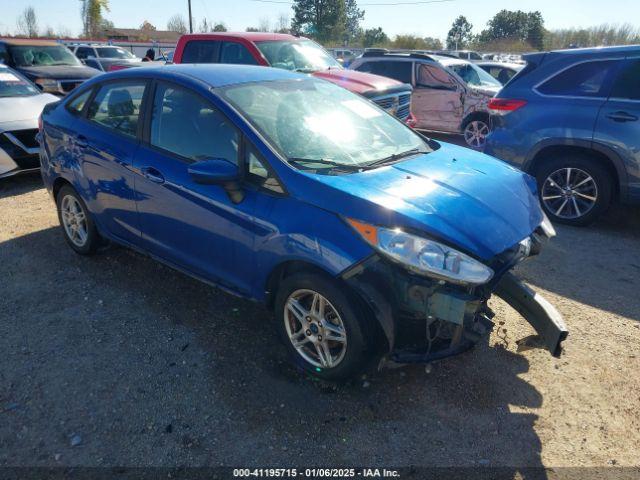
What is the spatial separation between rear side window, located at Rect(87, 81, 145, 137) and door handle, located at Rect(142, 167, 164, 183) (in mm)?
371

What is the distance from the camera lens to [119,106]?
152 inches

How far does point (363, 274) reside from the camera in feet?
8.39

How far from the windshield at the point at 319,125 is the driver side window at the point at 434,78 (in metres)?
Result: 6.66

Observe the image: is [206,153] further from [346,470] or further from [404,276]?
[346,470]

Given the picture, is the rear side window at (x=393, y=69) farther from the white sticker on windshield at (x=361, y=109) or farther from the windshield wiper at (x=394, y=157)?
the windshield wiper at (x=394, y=157)

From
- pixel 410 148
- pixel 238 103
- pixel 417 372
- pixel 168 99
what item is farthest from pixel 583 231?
pixel 168 99

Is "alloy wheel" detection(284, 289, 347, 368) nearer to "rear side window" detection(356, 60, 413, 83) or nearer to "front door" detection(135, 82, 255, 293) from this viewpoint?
"front door" detection(135, 82, 255, 293)

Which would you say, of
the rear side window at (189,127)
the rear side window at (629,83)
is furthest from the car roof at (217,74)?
the rear side window at (629,83)

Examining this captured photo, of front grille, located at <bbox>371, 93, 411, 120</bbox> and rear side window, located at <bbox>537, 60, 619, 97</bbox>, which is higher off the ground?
rear side window, located at <bbox>537, 60, 619, 97</bbox>

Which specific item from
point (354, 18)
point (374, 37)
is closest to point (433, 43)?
point (374, 37)

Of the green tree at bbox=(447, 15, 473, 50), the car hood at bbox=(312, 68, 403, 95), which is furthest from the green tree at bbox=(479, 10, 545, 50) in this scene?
the car hood at bbox=(312, 68, 403, 95)

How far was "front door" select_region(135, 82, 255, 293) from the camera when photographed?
9.89ft

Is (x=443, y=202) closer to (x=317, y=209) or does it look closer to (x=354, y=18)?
(x=317, y=209)

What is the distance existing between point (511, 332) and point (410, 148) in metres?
1.51
